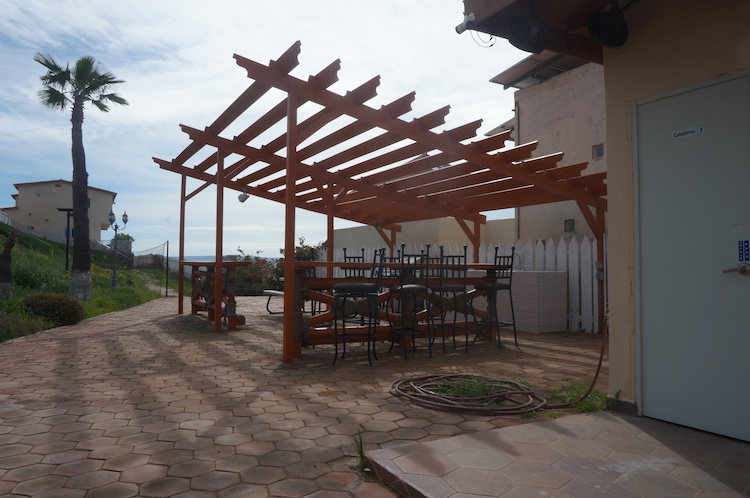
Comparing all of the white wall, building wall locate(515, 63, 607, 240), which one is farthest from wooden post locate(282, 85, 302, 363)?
the white wall

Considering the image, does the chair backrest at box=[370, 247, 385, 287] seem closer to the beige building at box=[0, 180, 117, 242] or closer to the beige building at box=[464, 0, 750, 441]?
the beige building at box=[464, 0, 750, 441]

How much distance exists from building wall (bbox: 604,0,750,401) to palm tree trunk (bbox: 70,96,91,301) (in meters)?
12.8

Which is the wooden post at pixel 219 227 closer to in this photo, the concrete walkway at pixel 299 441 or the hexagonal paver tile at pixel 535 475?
the concrete walkway at pixel 299 441

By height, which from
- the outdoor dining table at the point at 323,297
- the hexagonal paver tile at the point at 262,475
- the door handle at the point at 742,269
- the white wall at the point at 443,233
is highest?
the white wall at the point at 443,233

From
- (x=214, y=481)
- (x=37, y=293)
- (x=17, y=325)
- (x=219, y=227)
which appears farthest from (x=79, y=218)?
(x=214, y=481)

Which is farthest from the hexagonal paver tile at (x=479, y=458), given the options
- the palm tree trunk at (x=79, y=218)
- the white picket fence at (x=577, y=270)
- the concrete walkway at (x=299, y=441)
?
the palm tree trunk at (x=79, y=218)

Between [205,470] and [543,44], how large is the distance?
3.61 meters

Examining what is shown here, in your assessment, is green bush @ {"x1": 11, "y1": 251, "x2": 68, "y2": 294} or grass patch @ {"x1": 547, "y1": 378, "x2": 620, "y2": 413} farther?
green bush @ {"x1": 11, "y1": 251, "x2": 68, "y2": 294}

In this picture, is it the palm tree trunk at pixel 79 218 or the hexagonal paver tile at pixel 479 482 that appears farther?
the palm tree trunk at pixel 79 218

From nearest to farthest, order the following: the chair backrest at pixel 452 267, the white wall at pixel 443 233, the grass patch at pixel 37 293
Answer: the chair backrest at pixel 452 267 → the grass patch at pixel 37 293 → the white wall at pixel 443 233

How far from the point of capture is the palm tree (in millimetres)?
12914

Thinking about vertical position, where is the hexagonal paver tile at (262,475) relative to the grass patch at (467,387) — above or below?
below

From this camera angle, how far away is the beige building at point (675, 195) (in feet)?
9.88

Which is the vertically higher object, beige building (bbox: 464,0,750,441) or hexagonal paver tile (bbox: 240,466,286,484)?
beige building (bbox: 464,0,750,441)
